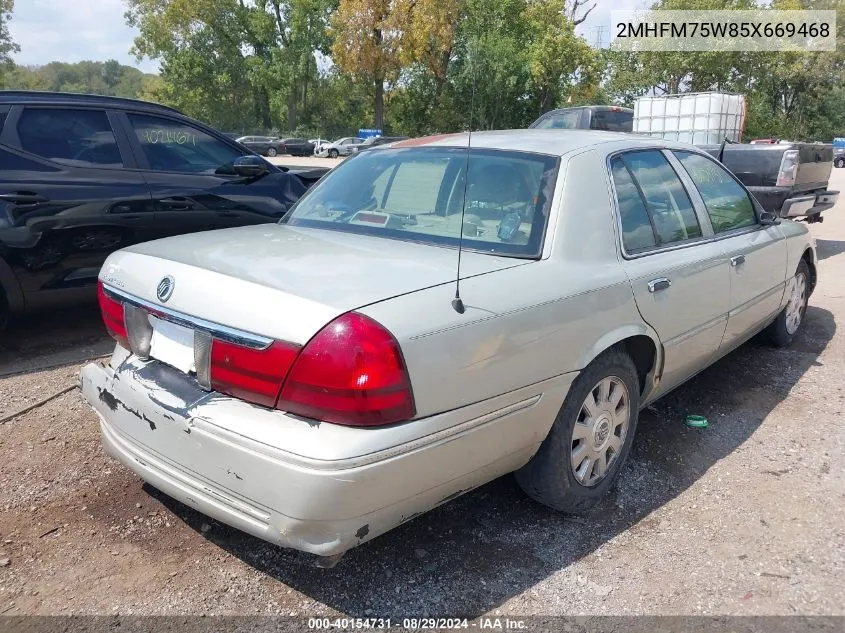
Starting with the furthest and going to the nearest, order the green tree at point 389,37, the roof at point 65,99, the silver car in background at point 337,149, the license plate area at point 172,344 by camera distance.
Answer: the silver car in background at point 337,149 → the green tree at point 389,37 → the roof at point 65,99 → the license plate area at point 172,344

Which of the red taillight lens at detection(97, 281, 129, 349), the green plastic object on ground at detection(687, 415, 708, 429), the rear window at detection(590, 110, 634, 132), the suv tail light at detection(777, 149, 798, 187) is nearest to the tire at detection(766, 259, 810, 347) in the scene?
the green plastic object on ground at detection(687, 415, 708, 429)

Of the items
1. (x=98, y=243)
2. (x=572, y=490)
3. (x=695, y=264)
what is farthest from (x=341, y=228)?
(x=98, y=243)

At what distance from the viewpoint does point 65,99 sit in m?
5.05

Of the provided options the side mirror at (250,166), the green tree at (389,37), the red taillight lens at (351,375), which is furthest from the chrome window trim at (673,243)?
the green tree at (389,37)

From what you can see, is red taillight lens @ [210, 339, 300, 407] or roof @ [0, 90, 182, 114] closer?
red taillight lens @ [210, 339, 300, 407]

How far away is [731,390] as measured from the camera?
4.52 meters

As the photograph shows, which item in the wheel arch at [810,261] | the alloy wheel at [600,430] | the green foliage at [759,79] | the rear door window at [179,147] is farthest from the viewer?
the green foliage at [759,79]

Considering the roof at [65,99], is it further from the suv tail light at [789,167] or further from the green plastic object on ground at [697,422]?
the suv tail light at [789,167]

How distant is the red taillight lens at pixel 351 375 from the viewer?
2086 millimetres

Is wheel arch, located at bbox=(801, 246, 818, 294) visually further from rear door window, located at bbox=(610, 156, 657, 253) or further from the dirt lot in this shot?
rear door window, located at bbox=(610, 156, 657, 253)

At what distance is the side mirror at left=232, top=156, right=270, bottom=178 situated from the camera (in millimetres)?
5676

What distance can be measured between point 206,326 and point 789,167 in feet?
25.5

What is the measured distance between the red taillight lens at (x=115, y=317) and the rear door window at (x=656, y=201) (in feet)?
6.97

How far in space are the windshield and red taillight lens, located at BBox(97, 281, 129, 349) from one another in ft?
3.13
